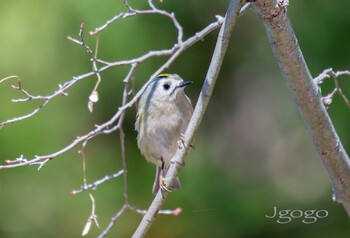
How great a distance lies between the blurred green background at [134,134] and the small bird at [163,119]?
22 centimetres

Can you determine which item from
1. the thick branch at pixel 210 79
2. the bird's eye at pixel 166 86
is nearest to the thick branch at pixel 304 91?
the thick branch at pixel 210 79

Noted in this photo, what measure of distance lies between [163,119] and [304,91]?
45.0 inches

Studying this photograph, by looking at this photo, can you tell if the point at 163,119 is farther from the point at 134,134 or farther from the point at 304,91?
the point at 304,91

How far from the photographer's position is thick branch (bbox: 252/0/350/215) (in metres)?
1.85

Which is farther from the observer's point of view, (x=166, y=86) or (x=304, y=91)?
(x=166, y=86)

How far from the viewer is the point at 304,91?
1979 millimetres

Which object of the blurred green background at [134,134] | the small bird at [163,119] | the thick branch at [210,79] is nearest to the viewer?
the thick branch at [210,79]

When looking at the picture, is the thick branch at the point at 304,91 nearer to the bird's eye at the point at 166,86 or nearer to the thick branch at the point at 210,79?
the thick branch at the point at 210,79

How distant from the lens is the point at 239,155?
12.1 ft

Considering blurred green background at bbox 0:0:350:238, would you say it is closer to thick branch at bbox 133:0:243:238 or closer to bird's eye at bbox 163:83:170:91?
bird's eye at bbox 163:83:170:91

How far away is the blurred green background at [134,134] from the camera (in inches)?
125

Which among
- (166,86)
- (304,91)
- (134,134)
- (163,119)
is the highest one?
(304,91)

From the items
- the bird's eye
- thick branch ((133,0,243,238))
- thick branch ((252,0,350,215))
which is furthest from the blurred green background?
thick branch ((133,0,243,238))

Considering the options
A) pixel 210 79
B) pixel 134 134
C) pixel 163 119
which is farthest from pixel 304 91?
pixel 134 134
